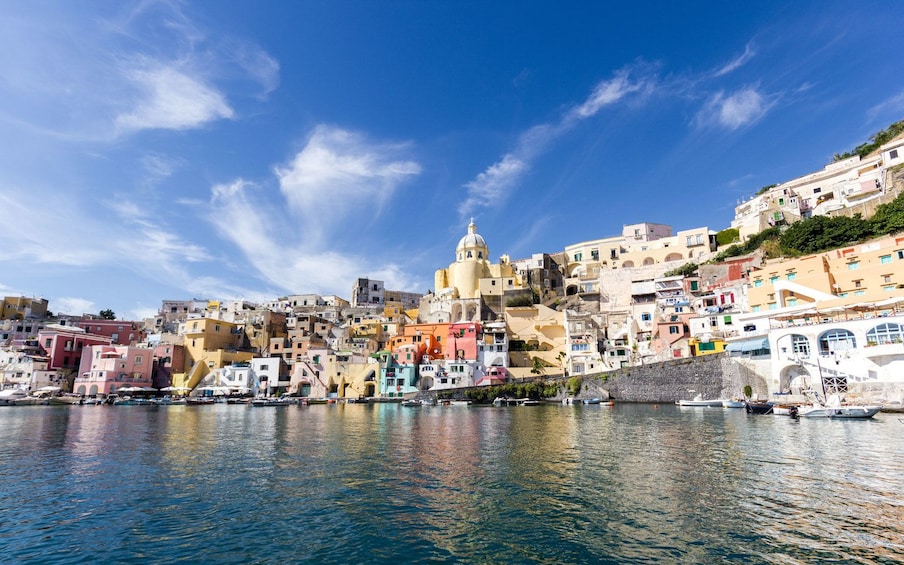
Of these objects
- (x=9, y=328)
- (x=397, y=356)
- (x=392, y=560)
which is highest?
(x=9, y=328)

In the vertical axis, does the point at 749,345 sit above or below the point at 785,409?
above

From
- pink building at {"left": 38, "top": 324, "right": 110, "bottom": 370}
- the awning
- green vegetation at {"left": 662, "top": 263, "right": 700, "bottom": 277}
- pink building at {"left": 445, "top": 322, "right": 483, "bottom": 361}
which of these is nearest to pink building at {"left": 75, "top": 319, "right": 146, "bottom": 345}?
pink building at {"left": 38, "top": 324, "right": 110, "bottom": 370}

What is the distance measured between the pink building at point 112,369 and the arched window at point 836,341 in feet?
236

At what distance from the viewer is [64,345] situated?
6581 centimetres

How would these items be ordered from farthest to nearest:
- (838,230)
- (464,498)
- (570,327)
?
(570,327), (838,230), (464,498)

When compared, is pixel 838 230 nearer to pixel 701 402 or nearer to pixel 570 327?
pixel 701 402

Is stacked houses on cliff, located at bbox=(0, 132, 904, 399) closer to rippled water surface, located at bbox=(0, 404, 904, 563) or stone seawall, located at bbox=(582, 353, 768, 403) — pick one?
stone seawall, located at bbox=(582, 353, 768, 403)

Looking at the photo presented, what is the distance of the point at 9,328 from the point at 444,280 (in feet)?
213

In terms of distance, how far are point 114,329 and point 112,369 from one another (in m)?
18.1

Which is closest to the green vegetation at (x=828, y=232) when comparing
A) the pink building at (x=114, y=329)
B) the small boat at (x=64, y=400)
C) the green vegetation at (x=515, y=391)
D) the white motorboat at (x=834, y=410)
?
the white motorboat at (x=834, y=410)

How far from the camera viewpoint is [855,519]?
10.9 m

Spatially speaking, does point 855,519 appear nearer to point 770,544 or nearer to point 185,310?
point 770,544

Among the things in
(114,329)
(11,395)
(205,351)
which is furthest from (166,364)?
(114,329)

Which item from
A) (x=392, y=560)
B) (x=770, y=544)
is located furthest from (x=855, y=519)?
(x=392, y=560)
